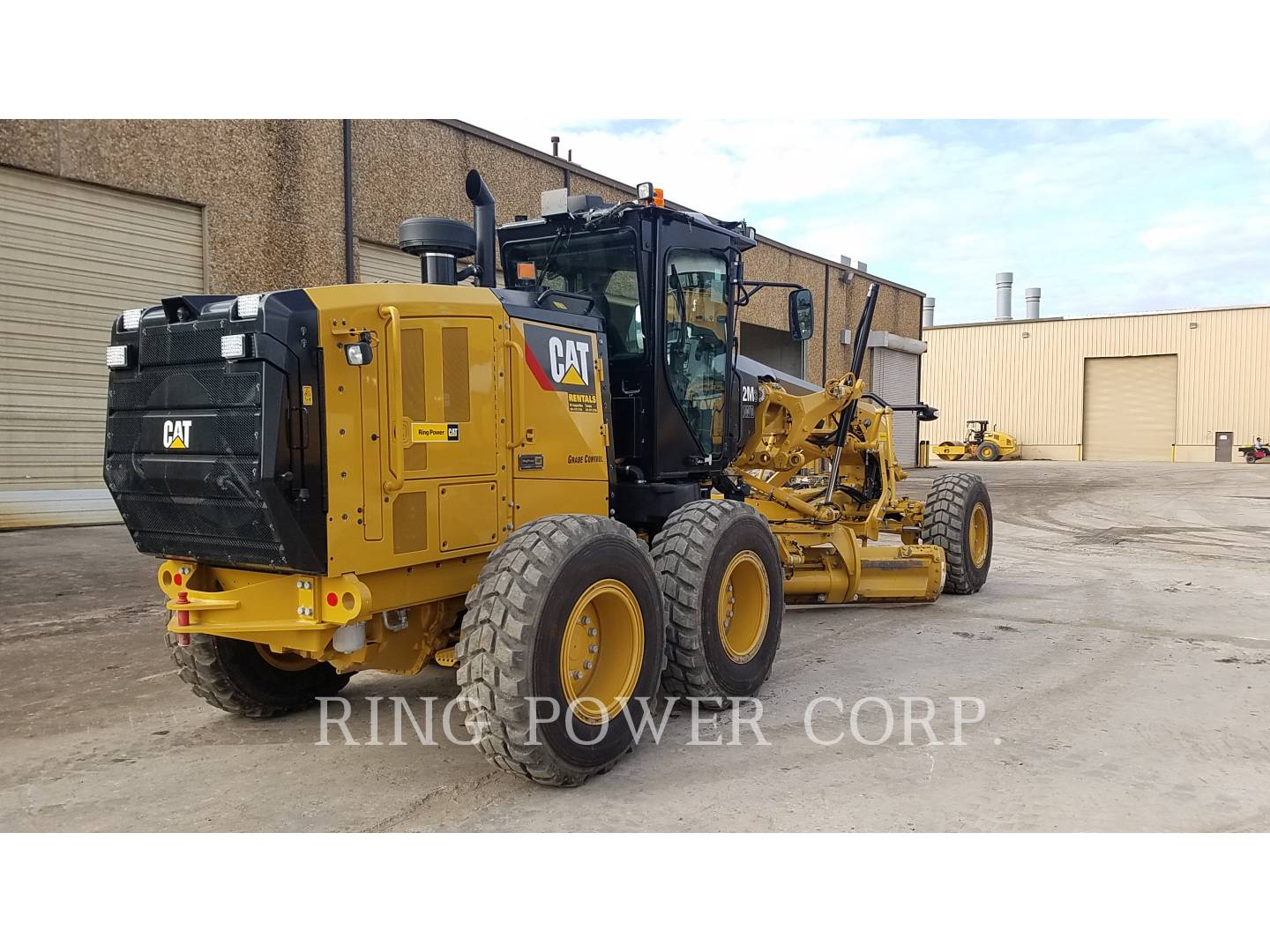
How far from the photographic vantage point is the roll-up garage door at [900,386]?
3169cm

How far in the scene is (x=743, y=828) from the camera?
3750mm

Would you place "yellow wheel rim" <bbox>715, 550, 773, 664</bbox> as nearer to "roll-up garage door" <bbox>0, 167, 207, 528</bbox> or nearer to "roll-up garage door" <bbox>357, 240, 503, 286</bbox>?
"roll-up garage door" <bbox>0, 167, 207, 528</bbox>

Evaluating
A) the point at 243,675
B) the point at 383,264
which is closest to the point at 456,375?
the point at 243,675

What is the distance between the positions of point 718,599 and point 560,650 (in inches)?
55.4

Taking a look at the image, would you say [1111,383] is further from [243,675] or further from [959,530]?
[243,675]

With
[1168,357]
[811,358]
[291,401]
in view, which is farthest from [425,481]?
[1168,357]

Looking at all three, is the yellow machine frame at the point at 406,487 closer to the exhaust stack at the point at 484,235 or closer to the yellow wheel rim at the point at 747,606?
the exhaust stack at the point at 484,235

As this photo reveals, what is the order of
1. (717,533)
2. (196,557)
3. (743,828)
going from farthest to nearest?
1. (717,533)
2. (196,557)
3. (743,828)

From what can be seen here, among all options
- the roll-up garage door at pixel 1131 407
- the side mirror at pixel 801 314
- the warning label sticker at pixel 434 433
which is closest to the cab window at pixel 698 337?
the side mirror at pixel 801 314

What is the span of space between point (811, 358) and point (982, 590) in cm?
1888

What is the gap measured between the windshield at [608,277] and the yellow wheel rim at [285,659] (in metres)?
2.61

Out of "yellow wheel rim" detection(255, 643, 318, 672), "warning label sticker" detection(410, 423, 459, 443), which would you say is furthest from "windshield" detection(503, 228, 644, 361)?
"yellow wheel rim" detection(255, 643, 318, 672)

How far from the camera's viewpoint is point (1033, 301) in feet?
192

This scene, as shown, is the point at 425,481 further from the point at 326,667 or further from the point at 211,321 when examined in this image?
the point at 326,667
